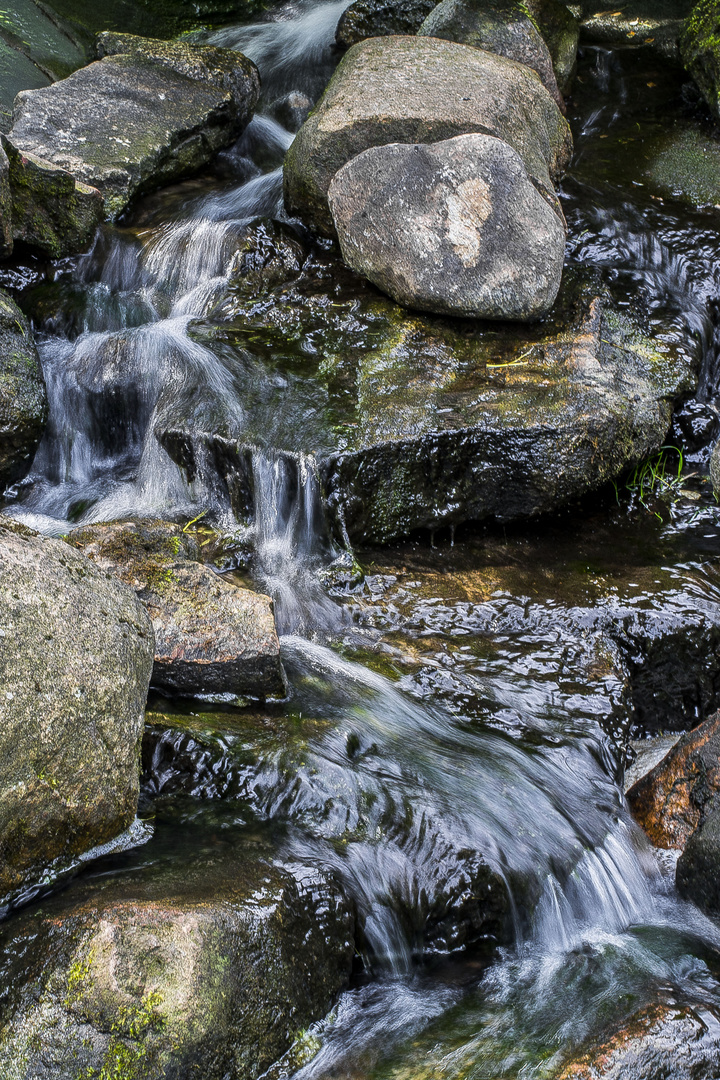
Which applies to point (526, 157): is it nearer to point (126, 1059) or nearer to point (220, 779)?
point (220, 779)

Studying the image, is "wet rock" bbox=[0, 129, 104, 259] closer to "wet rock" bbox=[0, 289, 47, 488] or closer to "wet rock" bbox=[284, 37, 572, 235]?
"wet rock" bbox=[0, 289, 47, 488]

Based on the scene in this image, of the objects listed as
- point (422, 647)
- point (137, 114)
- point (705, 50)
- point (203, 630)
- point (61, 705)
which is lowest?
point (422, 647)

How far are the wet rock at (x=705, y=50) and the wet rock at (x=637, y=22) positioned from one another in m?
1.03

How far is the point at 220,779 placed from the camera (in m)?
2.98

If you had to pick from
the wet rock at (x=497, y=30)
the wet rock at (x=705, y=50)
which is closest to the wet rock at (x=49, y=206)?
the wet rock at (x=497, y=30)

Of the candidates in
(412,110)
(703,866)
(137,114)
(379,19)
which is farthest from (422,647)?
(379,19)

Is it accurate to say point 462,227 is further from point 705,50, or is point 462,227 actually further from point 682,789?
point 705,50

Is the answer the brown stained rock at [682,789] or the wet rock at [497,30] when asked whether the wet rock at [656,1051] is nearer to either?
the brown stained rock at [682,789]

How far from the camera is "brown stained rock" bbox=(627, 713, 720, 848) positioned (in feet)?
10.5

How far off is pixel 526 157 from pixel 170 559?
3.98 metres

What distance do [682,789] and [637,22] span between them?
897 cm

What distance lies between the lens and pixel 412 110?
5719 mm

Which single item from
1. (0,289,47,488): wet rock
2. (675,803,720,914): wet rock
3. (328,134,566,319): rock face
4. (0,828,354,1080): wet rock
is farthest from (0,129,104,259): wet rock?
(675,803,720,914): wet rock

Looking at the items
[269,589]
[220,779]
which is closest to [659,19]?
[269,589]
